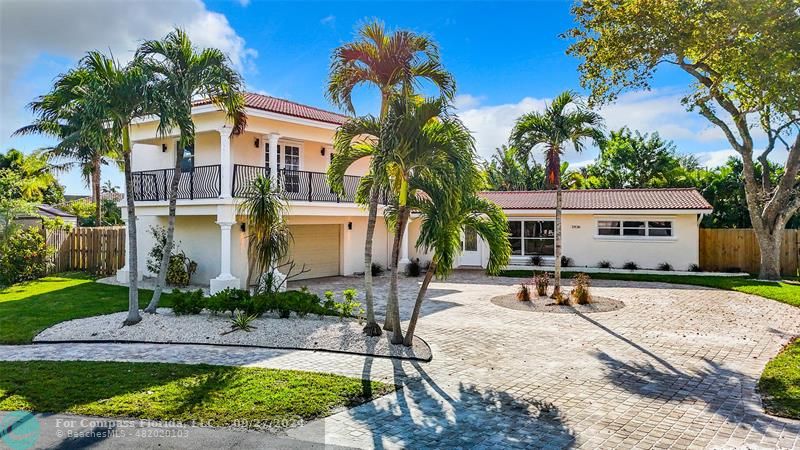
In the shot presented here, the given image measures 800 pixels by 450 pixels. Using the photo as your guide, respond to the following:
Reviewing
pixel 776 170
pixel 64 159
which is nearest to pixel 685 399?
pixel 776 170

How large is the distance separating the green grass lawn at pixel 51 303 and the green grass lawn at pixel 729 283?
16.0 metres

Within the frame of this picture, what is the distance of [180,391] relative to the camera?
7250 millimetres

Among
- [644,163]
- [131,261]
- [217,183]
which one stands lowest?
[131,261]

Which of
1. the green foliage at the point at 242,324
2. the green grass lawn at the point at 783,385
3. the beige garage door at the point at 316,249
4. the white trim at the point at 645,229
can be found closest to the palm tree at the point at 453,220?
the green foliage at the point at 242,324

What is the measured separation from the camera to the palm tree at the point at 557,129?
15398 mm

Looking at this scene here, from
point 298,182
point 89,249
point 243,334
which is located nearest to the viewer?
point 243,334

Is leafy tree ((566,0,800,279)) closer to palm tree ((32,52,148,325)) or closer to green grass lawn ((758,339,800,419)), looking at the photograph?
green grass lawn ((758,339,800,419))

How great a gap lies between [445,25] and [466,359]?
28.4ft

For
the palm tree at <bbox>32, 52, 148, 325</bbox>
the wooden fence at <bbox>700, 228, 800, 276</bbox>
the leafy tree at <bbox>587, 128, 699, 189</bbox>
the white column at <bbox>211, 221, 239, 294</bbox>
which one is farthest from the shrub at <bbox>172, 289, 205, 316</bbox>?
the leafy tree at <bbox>587, 128, 699, 189</bbox>

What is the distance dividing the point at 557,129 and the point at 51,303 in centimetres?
1559

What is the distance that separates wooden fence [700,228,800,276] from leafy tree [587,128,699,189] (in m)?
10.4

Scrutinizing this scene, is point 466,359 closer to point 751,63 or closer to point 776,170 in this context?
point 751,63

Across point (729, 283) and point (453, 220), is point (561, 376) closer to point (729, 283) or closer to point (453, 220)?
point (453, 220)

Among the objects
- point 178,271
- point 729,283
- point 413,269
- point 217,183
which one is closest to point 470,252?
point 413,269
